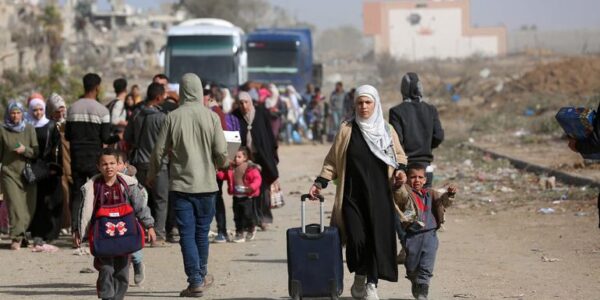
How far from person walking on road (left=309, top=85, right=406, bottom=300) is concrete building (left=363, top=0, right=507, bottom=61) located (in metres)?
113

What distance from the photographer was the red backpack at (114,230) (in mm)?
8008

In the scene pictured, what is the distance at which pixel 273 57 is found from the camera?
125 feet

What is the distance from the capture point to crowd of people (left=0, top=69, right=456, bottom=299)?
827 centimetres

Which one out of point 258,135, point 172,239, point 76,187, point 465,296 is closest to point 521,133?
point 258,135

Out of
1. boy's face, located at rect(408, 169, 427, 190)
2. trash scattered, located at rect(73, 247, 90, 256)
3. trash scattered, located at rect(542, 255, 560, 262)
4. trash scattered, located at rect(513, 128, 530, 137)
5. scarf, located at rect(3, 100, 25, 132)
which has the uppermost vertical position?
scarf, located at rect(3, 100, 25, 132)

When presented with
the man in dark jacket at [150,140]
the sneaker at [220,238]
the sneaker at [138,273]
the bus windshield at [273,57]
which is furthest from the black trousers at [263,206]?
the bus windshield at [273,57]

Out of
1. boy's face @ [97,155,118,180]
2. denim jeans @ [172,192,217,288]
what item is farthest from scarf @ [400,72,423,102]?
boy's face @ [97,155,118,180]

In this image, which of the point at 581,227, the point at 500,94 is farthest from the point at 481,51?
the point at 581,227

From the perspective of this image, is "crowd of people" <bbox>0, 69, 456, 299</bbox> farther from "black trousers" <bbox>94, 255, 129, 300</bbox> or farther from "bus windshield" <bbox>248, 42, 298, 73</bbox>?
"bus windshield" <bbox>248, 42, 298, 73</bbox>

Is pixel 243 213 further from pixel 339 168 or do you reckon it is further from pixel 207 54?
pixel 207 54

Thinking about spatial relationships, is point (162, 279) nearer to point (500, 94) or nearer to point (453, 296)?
point (453, 296)

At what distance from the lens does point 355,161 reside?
8.32 m

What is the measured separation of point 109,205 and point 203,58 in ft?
85.1

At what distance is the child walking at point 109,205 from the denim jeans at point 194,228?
741 millimetres
